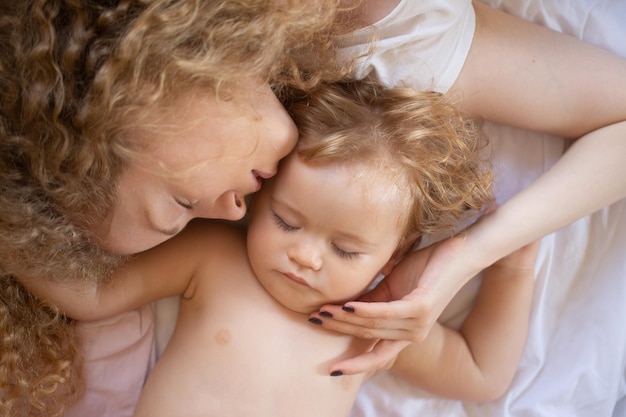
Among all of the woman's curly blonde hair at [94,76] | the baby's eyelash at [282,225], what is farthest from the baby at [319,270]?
the woman's curly blonde hair at [94,76]

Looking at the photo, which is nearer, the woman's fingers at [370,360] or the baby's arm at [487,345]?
the woman's fingers at [370,360]

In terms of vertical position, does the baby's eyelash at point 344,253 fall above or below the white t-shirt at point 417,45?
below

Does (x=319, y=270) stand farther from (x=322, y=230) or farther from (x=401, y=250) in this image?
(x=401, y=250)

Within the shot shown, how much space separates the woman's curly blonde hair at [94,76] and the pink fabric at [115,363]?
299 mm

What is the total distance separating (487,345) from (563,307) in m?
0.21

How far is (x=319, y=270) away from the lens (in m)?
1.18

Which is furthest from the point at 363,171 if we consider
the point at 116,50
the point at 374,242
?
the point at 116,50

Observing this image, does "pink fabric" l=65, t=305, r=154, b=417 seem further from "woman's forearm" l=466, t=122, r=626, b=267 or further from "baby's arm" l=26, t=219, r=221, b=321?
"woman's forearm" l=466, t=122, r=626, b=267

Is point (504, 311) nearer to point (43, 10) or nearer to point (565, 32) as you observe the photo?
point (565, 32)

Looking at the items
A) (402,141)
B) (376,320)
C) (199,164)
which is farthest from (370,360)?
(199,164)

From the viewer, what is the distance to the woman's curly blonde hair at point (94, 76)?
0.89 meters

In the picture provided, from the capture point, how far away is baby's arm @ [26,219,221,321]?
4.06 feet

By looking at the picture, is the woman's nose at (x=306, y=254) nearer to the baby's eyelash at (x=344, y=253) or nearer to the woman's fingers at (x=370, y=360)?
the baby's eyelash at (x=344, y=253)

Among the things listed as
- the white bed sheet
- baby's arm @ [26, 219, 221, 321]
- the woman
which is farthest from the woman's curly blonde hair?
the white bed sheet
